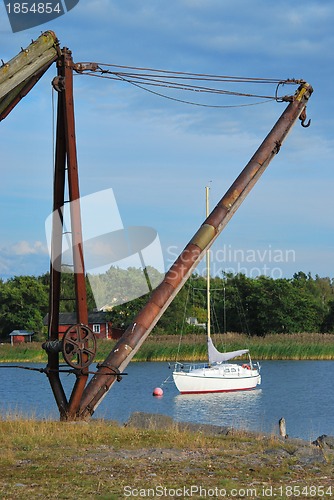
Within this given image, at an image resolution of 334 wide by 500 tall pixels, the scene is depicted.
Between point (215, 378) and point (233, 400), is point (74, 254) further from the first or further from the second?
point (215, 378)

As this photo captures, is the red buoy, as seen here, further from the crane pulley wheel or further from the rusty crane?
the crane pulley wheel

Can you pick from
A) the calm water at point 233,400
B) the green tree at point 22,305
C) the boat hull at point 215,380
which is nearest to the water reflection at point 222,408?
the calm water at point 233,400

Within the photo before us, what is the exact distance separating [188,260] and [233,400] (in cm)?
2154

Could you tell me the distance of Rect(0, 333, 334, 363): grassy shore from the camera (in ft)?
166

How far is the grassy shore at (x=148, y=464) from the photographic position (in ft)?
27.4

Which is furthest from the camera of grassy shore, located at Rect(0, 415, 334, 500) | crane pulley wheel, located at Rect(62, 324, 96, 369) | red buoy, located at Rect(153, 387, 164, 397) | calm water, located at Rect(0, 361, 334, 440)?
red buoy, located at Rect(153, 387, 164, 397)

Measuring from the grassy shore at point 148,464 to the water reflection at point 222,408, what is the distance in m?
13.2

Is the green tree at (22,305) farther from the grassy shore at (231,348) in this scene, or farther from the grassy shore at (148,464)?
the grassy shore at (148,464)

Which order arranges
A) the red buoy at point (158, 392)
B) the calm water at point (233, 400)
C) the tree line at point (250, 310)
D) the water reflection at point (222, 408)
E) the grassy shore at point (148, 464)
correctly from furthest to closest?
1. the tree line at point (250, 310)
2. the red buoy at point (158, 392)
3. the water reflection at point (222, 408)
4. the calm water at point (233, 400)
5. the grassy shore at point (148, 464)

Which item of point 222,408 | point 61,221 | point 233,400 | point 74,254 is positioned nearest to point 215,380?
point 233,400

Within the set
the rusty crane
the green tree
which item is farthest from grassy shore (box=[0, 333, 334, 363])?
the rusty crane

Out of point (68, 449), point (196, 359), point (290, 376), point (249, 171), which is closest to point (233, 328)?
point (196, 359)

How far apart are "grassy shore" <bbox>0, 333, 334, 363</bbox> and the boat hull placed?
10369 mm

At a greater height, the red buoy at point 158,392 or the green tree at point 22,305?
the green tree at point 22,305
